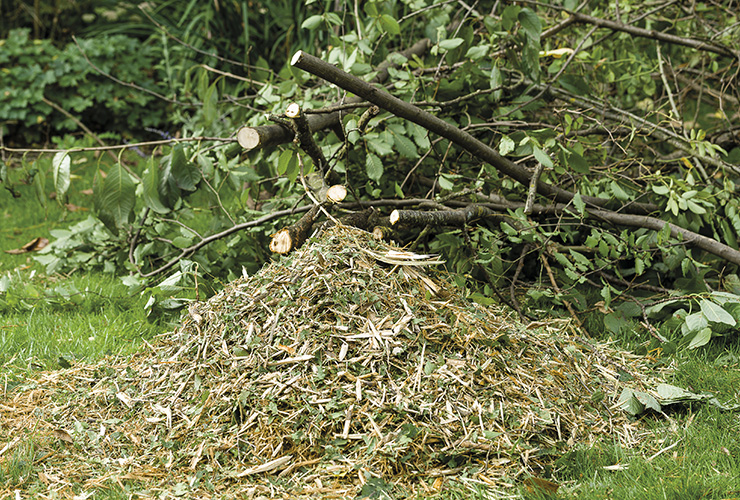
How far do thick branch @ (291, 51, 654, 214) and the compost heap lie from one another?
591mm

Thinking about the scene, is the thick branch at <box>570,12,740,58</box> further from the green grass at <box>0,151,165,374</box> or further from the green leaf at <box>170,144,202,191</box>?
the green grass at <box>0,151,165,374</box>

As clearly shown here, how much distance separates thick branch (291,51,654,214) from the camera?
8.37ft

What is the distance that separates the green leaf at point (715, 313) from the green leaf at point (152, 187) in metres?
2.56

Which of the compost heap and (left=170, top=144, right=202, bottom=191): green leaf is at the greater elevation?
(left=170, top=144, right=202, bottom=191): green leaf

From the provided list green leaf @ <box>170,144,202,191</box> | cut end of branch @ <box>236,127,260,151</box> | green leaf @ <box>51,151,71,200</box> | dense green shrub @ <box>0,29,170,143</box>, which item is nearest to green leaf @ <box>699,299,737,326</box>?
cut end of branch @ <box>236,127,260,151</box>

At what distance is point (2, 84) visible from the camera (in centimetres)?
636

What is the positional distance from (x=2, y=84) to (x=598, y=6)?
5599 millimetres

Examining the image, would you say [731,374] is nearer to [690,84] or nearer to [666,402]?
[666,402]

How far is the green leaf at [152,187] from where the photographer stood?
3.12m

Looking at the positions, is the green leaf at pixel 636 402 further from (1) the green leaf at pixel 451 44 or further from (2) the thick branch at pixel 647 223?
(1) the green leaf at pixel 451 44

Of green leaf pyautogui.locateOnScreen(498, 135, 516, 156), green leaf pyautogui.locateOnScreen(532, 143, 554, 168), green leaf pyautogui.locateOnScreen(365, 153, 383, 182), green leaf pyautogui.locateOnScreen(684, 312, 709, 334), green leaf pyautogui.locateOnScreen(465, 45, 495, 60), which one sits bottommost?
green leaf pyautogui.locateOnScreen(684, 312, 709, 334)

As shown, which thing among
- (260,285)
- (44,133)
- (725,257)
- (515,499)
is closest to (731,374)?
(725,257)

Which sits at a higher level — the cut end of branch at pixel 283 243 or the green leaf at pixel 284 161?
the green leaf at pixel 284 161

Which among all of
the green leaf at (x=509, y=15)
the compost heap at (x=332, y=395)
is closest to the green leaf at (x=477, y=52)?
the green leaf at (x=509, y=15)
